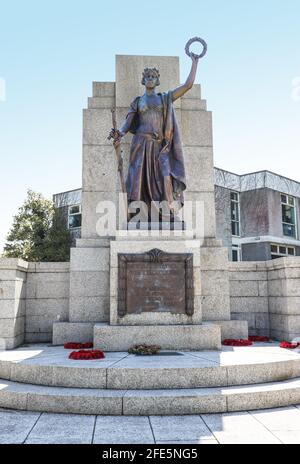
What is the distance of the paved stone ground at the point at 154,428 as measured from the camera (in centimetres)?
503

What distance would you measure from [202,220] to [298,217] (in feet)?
81.2

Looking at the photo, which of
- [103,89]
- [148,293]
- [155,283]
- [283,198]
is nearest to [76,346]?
[148,293]

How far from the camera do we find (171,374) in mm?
6703

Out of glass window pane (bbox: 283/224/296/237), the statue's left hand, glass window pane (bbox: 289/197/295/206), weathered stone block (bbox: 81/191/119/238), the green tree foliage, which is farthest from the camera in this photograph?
glass window pane (bbox: 289/197/295/206)

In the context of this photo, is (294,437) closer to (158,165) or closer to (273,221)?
(158,165)

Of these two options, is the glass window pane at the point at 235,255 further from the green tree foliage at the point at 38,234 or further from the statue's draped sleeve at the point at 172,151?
the statue's draped sleeve at the point at 172,151

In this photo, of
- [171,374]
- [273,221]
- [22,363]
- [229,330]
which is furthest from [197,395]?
[273,221]

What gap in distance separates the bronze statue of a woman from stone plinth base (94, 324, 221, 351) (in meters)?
3.20

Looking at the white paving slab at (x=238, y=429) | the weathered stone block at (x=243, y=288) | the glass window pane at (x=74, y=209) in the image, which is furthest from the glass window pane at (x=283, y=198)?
the white paving slab at (x=238, y=429)

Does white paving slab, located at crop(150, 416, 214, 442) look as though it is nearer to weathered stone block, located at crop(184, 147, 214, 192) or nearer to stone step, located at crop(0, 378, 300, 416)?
stone step, located at crop(0, 378, 300, 416)

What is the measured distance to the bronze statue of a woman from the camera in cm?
1054

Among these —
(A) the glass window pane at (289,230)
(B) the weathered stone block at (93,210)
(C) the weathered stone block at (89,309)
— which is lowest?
(C) the weathered stone block at (89,309)

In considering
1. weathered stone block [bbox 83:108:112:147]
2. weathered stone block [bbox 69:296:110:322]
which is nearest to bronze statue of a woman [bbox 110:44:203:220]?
weathered stone block [bbox 83:108:112:147]
